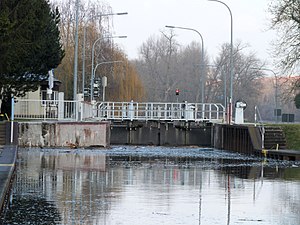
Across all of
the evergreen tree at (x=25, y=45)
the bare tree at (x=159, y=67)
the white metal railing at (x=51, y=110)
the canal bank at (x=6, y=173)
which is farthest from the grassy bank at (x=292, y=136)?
the bare tree at (x=159, y=67)

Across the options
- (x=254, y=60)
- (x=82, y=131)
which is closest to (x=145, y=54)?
(x=254, y=60)

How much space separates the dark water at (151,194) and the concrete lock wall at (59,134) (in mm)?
12328

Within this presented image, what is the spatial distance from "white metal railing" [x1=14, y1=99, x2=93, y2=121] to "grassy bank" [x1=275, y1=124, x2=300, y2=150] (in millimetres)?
12071

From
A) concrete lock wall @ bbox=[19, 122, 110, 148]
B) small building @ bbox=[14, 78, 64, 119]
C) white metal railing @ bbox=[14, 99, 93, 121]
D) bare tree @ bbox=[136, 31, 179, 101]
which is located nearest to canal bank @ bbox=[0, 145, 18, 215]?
concrete lock wall @ bbox=[19, 122, 110, 148]

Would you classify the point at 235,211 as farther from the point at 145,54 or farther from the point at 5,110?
the point at 145,54

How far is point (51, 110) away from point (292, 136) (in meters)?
14.8

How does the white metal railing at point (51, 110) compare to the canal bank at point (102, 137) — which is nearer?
the canal bank at point (102, 137)

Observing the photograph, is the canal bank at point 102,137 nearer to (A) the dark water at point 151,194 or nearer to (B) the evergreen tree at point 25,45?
(B) the evergreen tree at point 25,45

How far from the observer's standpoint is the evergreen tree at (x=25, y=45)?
29125 mm

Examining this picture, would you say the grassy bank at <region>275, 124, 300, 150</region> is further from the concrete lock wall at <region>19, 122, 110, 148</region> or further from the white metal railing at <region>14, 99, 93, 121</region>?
the white metal railing at <region>14, 99, 93, 121</region>

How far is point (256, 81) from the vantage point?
124 meters

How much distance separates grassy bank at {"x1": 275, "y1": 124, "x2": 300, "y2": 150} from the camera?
4442 centimetres

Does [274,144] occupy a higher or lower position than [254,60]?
lower

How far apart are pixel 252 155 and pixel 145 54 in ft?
262
